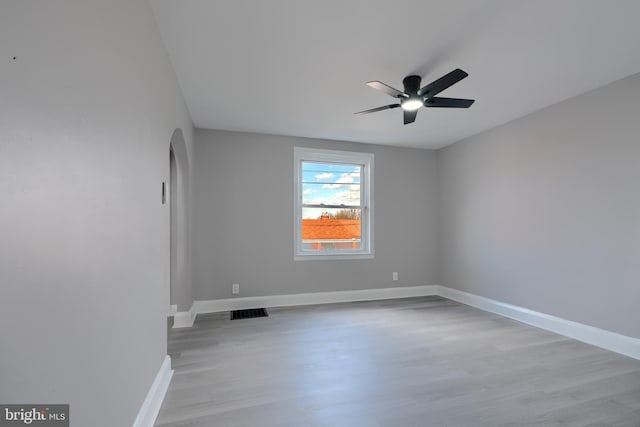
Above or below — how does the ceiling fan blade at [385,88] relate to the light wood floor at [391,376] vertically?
above

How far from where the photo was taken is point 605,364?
2389mm

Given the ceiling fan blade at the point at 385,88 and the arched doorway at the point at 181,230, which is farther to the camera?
the arched doorway at the point at 181,230

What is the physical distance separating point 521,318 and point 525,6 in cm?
329

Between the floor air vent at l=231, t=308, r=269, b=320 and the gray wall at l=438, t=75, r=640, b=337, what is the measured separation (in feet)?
9.92

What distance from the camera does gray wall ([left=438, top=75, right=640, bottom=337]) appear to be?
2623 millimetres

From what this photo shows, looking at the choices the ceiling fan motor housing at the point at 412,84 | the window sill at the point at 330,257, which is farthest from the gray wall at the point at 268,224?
the ceiling fan motor housing at the point at 412,84

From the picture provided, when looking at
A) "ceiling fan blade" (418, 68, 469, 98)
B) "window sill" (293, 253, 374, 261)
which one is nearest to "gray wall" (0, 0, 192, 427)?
"ceiling fan blade" (418, 68, 469, 98)

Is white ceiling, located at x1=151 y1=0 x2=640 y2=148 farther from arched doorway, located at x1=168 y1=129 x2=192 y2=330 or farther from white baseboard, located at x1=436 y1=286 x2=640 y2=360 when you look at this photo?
white baseboard, located at x1=436 y1=286 x2=640 y2=360

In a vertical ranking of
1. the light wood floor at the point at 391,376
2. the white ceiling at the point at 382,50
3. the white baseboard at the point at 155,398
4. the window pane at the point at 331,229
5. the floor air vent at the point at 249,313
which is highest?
the white ceiling at the point at 382,50

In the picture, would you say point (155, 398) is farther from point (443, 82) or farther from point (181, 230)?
point (443, 82)

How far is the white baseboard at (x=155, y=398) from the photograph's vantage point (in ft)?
4.97

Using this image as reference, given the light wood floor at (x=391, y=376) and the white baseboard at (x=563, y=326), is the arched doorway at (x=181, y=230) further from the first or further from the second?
the white baseboard at (x=563, y=326)

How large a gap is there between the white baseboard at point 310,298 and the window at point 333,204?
0.57 m

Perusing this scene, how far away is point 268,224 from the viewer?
416cm
